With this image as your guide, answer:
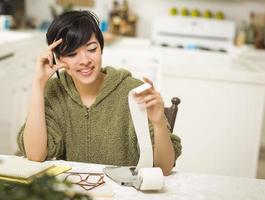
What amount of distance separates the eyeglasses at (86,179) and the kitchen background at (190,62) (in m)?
1.83

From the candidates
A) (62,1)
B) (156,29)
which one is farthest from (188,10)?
(62,1)

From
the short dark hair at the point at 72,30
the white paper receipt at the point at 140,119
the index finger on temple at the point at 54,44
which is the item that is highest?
the short dark hair at the point at 72,30

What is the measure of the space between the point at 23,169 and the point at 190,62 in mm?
2404

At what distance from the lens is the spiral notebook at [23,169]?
1266 mm

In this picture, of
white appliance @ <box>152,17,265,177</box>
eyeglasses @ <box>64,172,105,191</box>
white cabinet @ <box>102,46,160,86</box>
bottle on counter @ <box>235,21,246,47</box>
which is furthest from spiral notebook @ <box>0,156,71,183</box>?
bottle on counter @ <box>235,21,246,47</box>

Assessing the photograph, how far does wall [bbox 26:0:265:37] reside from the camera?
498 centimetres

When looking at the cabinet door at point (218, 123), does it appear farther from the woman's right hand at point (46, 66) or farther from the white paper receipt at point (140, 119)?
the white paper receipt at point (140, 119)

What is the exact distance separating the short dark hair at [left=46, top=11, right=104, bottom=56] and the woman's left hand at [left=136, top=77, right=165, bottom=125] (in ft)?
1.13

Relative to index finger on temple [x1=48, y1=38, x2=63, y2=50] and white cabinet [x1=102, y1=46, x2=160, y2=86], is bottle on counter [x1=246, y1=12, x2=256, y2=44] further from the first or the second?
index finger on temple [x1=48, y1=38, x2=63, y2=50]

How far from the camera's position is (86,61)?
159 cm

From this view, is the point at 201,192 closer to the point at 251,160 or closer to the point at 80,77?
the point at 80,77

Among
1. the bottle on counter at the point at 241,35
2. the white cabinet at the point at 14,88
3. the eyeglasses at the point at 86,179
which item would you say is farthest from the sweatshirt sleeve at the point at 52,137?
the bottle on counter at the point at 241,35

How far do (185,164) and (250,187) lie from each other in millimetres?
1815

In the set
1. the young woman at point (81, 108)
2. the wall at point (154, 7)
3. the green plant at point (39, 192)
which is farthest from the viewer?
the wall at point (154, 7)
